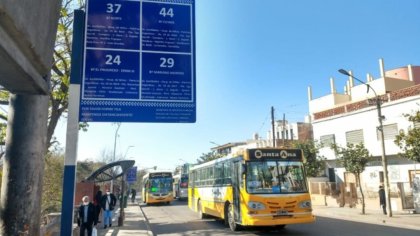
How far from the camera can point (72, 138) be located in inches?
229

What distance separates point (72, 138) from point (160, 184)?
33.1 m

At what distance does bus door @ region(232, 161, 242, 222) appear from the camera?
1483 cm

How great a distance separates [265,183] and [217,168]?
4344 millimetres

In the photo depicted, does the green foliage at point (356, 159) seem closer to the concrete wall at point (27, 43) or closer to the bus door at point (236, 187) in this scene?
the bus door at point (236, 187)

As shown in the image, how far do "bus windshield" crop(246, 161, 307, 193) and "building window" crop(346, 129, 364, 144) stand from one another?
65.2 feet

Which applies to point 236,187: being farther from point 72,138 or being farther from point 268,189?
point 72,138

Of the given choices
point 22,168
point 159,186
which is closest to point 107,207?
point 22,168

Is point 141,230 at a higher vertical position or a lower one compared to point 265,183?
lower

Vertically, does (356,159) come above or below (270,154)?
above

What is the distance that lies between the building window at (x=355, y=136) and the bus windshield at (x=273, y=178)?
19.9 metres

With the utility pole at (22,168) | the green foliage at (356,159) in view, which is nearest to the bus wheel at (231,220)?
the utility pole at (22,168)

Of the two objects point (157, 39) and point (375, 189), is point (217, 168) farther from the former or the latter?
point (375, 189)

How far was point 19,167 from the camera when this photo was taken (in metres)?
6.12

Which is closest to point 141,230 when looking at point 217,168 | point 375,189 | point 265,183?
point 217,168
